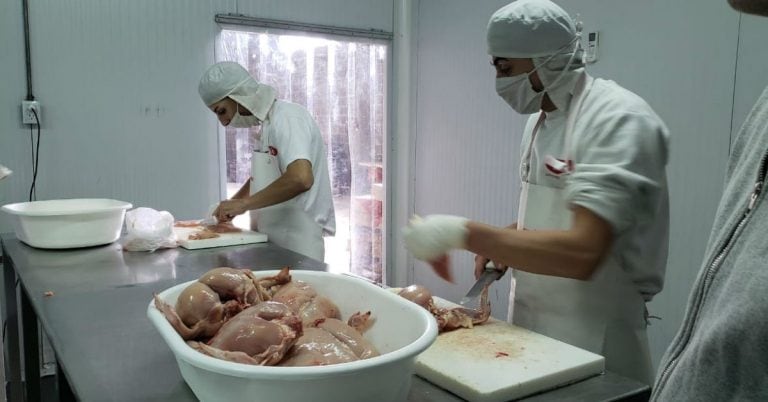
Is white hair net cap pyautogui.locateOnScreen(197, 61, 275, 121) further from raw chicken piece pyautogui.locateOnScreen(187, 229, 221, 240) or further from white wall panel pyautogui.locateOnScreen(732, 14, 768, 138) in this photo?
white wall panel pyautogui.locateOnScreen(732, 14, 768, 138)

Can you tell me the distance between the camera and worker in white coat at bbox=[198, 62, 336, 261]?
2.66 meters

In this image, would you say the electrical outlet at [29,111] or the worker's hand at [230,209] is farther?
the electrical outlet at [29,111]

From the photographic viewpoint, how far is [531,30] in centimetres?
154

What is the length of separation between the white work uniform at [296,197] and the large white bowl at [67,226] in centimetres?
65

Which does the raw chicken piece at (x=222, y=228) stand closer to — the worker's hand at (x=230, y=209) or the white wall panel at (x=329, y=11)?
the worker's hand at (x=230, y=209)

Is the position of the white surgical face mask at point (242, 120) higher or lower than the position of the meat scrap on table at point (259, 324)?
higher

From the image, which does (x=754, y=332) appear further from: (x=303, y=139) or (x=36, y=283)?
(x=303, y=139)

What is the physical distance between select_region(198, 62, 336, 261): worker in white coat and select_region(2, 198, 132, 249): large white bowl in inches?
18.7

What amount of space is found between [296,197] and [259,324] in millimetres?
1815

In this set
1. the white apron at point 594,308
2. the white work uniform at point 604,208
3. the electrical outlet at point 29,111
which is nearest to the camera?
the white work uniform at point 604,208

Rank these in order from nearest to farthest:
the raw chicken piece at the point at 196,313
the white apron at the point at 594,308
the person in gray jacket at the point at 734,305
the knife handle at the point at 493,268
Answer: the person in gray jacket at the point at 734,305, the raw chicken piece at the point at 196,313, the white apron at the point at 594,308, the knife handle at the point at 493,268

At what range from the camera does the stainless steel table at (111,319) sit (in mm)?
1114

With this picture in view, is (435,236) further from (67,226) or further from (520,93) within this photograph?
(67,226)

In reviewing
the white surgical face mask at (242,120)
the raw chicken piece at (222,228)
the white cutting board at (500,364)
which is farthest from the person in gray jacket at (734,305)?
the white surgical face mask at (242,120)
